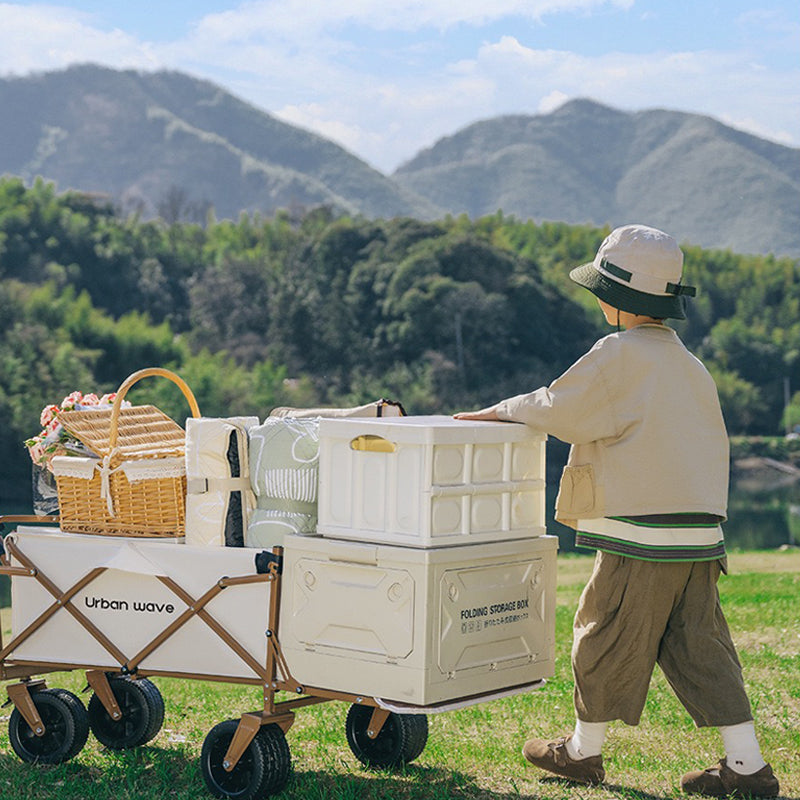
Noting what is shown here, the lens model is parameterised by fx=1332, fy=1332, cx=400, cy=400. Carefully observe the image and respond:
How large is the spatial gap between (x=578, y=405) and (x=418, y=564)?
0.66m

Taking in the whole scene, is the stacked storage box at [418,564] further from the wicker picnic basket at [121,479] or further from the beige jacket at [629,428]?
the wicker picnic basket at [121,479]

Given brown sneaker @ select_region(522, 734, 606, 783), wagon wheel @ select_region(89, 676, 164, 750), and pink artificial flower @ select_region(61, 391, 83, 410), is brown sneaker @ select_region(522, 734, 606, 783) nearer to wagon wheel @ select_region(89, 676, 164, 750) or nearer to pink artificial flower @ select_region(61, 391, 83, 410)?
wagon wheel @ select_region(89, 676, 164, 750)

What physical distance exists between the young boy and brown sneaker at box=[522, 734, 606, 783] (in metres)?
0.10

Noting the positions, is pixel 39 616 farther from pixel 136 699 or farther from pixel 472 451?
pixel 472 451

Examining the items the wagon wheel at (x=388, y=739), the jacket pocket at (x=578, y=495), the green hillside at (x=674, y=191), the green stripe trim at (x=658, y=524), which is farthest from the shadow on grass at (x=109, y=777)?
the green hillside at (x=674, y=191)

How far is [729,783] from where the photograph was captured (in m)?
3.83

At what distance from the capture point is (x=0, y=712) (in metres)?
5.43

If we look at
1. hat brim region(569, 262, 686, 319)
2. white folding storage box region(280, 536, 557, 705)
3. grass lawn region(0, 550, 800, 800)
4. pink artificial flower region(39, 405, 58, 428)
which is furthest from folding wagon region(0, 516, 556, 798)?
hat brim region(569, 262, 686, 319)

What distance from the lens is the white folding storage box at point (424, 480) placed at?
11.9 feet

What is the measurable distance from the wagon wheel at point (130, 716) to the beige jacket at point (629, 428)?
5.51 ft

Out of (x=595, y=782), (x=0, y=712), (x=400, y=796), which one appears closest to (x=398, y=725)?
(x=400, y=796)

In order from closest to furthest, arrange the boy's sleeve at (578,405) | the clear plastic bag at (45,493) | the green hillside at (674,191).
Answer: the boy's sleeve at (578,405), the clear plastic bag at (45,493), the green hillside at (674,191)

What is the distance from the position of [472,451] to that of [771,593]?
564cm

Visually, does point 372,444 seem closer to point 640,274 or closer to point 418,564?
point 418,564
